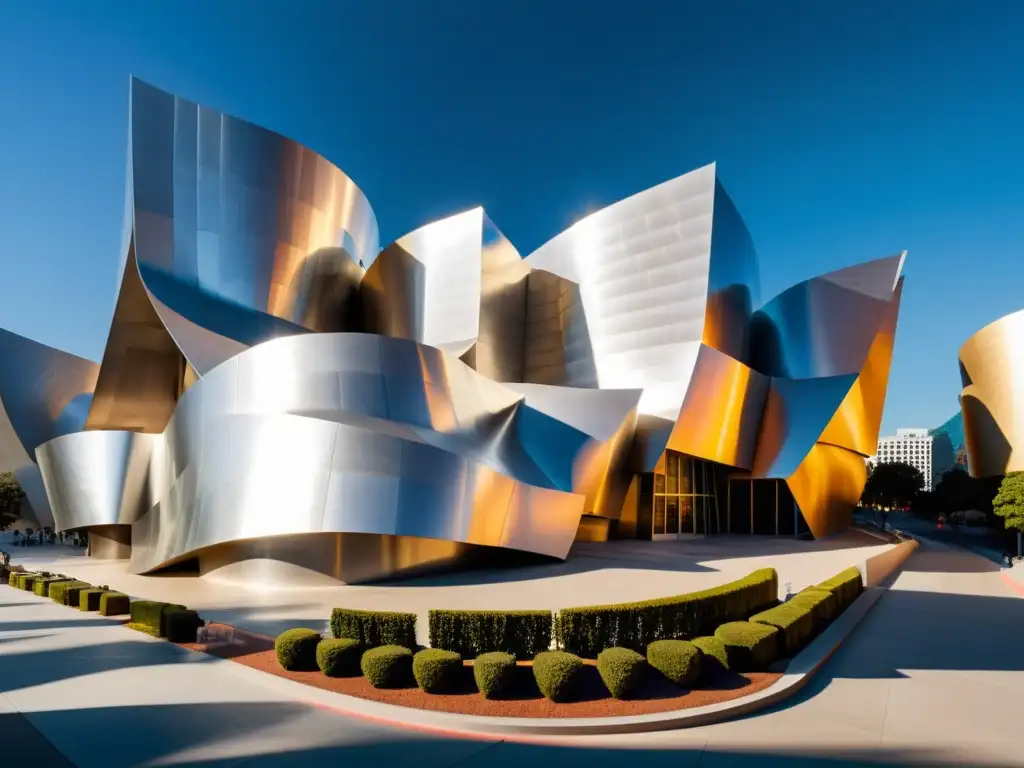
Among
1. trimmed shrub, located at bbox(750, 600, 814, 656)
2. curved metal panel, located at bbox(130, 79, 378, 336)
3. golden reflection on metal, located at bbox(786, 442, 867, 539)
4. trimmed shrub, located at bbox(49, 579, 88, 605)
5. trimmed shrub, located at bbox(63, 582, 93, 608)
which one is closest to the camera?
trimmed shrub, located at bbox(750, 600, 814, 656)

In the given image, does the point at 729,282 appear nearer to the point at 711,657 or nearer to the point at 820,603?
the point at 820,603

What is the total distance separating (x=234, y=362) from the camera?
66.3 feet

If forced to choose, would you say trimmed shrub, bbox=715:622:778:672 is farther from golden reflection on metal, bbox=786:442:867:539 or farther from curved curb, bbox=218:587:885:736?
golden reflection on metal, bbox=786:442:867:539

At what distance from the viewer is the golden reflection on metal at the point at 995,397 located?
46750 millimetres

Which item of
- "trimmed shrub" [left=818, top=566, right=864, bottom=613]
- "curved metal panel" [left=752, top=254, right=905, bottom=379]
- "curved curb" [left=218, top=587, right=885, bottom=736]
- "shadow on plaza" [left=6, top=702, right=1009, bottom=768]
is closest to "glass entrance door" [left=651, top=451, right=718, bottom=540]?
"curved metal panel" [left=752, top=254, right=905, bottom=379]

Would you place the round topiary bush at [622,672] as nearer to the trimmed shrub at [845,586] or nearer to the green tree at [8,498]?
the trimmed shrub at [845,586]

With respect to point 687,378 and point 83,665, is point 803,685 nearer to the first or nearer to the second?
point 83,665

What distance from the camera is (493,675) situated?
27.7 feet

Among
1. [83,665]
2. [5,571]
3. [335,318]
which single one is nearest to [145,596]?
[83,665]

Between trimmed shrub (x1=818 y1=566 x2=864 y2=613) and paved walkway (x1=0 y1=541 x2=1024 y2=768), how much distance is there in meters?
2.74

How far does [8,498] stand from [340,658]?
40780 mm

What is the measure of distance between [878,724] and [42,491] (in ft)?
175

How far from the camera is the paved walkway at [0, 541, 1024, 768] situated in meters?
6.68

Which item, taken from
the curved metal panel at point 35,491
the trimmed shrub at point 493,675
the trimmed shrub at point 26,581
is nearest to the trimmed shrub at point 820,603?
the trimmed shrub at point 493,675
